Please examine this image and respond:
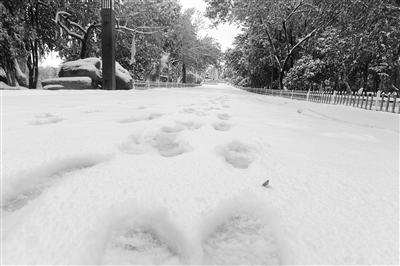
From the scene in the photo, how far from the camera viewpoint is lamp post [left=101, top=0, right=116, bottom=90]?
771 centimetres

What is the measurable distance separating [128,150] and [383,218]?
3.82 feet

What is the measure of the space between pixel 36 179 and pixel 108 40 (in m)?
8.20

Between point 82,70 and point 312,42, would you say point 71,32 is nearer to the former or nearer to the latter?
point 82,70

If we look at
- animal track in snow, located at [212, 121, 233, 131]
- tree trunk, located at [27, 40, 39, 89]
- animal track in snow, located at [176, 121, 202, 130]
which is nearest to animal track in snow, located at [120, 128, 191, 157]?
animal track in snow, located at [176, 121, 202, 130]

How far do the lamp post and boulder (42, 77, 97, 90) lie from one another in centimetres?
62

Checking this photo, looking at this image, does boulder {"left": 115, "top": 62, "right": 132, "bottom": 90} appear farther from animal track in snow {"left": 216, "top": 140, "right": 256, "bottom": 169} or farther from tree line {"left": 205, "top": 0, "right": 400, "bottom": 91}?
animal track in snow {"left": 216, "top": 140, "right": 256, "bottom": 169}

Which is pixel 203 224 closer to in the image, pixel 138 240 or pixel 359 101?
pixel 138 240

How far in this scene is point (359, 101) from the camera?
24.6ft

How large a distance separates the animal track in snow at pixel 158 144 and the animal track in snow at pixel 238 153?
22 centimetres

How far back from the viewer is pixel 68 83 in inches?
297

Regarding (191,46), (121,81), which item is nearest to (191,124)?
(121,81)

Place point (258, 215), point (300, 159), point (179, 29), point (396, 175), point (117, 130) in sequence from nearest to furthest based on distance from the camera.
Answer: point (258, 215) → point (396, 175) → point (300, 159) → point (117, 130) → point (179, 29)

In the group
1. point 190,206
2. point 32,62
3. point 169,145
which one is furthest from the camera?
point 32,62

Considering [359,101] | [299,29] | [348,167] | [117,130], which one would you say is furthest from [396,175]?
[299,29]
